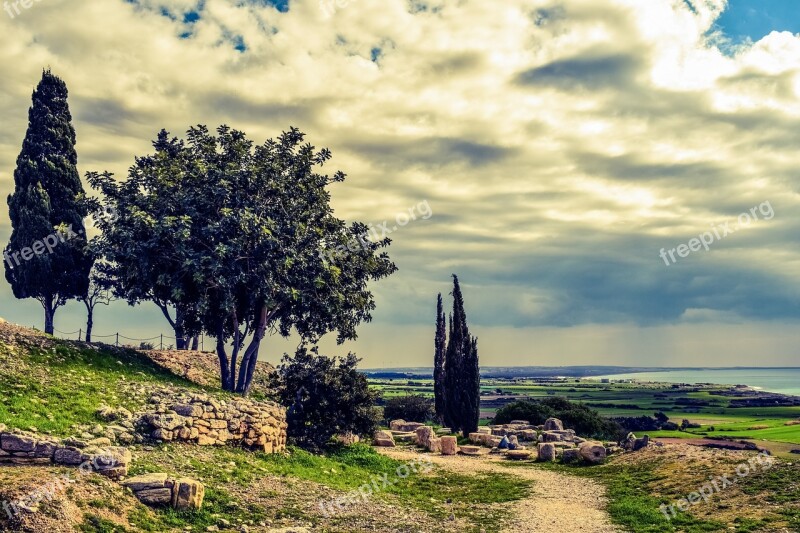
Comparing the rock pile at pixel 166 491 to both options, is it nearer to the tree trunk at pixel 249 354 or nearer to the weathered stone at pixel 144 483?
the weathered stone at pixel 144 483

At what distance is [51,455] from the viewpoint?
663 inches

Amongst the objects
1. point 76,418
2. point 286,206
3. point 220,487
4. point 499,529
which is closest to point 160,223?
point 286,206

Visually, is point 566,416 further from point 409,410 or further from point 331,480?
point 331,480

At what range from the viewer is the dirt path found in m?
19.5

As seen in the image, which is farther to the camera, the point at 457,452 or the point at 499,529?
the point at 457,452


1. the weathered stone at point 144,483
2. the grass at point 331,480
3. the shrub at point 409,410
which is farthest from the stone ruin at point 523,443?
the weathered stone at point 144,483

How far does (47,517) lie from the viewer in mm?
13719

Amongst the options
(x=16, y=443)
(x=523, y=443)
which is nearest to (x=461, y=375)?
(x=523, y=443)

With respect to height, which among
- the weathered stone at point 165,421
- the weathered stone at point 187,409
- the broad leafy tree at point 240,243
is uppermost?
the broad leafy tree at point 240,243

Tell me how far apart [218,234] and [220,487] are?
14.3 metres

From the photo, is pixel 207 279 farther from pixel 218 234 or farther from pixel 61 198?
pixel 61 198

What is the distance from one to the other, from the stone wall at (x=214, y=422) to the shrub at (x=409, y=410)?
100ft

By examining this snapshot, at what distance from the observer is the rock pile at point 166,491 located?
16.5m

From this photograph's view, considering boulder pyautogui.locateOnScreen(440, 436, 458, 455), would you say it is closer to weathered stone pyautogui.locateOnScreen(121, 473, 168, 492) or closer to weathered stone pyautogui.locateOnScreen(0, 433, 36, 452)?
weathered stone pyautogui.locateOnScreen(121, 473, 168, 492)
